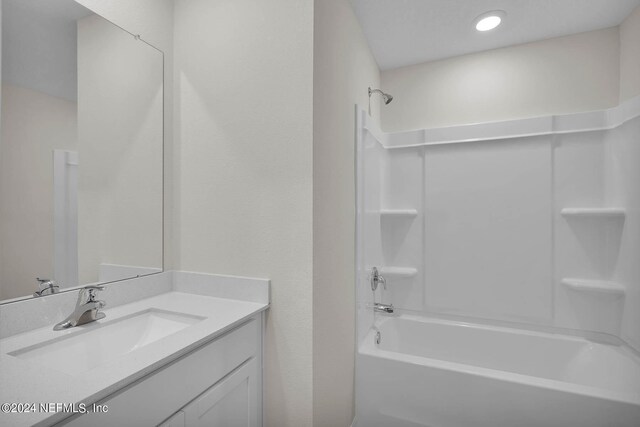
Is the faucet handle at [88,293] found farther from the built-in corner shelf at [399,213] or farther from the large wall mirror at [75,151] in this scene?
the built-in corner shelf at [399,213]

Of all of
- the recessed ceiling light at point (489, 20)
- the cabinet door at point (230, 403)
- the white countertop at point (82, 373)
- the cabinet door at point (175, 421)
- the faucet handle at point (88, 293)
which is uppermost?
the recessed ceiling light at point (489, 20)

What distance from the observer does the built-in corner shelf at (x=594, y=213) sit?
1.76 m

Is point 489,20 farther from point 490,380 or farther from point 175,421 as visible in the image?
point 175,421

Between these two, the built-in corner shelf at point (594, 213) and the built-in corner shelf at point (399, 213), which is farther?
the built-in corner shelf at point (399, 213)

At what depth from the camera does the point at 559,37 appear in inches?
79.8

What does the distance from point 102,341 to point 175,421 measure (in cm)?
43

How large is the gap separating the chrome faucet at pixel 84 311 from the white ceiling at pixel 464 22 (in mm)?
1961

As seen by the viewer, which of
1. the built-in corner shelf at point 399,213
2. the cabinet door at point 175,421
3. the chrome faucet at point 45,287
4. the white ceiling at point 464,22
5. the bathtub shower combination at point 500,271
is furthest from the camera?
the built-in corner shelf at point 399,213

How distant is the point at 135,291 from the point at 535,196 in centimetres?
251

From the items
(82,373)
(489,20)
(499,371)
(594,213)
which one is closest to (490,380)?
(499,371)

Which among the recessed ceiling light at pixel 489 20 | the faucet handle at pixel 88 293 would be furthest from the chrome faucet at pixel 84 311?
the recessed ceiling light at pixel 489 20

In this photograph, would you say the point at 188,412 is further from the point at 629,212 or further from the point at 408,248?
the point at 629,212

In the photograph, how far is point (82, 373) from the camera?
719 mm

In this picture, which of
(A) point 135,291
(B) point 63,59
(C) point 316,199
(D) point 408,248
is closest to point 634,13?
(D) point 408,248
